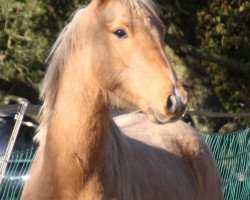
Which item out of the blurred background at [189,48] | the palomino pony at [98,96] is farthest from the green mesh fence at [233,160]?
the palomino pony at [98,96]

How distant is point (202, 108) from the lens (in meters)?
11.7

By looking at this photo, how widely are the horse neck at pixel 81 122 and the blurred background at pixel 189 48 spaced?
4.83 m

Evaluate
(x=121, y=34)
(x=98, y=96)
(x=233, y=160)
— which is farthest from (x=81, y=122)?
(x=233, y=160)

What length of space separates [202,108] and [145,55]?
8101 millimetres

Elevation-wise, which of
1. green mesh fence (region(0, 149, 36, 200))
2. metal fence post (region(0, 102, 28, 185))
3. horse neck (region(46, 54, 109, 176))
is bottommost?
green mesh fence (region(0, 149, 36, 200))

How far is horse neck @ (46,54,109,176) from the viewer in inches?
154

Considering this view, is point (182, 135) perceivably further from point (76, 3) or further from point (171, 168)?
point (76, 3)

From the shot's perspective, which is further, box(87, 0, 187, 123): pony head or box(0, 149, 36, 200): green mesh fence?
box(0, 149, 36, 200): green mesh fence

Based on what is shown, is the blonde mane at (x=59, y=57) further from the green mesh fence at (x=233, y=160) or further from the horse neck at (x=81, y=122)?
the green mesh fence at (x=233, y=160)

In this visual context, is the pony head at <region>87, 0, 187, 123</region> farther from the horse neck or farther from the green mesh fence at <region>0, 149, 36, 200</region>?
the green mesh fence at <region>0, 149, 36, 200</region>

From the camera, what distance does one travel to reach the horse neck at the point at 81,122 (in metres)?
3.91

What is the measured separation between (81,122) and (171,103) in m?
0.58

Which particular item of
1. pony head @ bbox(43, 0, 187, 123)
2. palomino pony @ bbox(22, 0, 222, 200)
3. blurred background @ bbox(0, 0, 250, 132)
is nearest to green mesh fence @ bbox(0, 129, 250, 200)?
blurred background @ bbox(0, 0, 250, 132)

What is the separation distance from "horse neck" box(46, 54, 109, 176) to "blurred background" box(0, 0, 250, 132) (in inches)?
190
